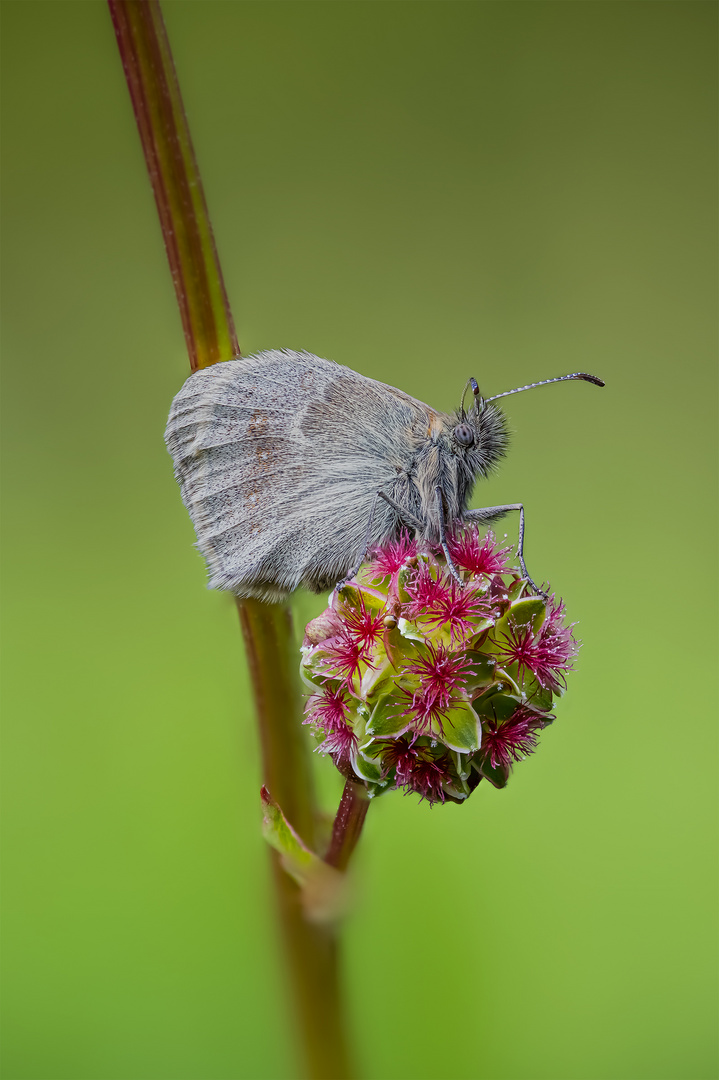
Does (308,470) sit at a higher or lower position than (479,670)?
higher

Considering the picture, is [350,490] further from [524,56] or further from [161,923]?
[524,56]

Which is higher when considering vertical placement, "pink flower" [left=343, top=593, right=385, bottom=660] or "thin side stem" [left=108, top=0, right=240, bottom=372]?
"thin side stem" [left=108, top=0, right=240, bottom=372]

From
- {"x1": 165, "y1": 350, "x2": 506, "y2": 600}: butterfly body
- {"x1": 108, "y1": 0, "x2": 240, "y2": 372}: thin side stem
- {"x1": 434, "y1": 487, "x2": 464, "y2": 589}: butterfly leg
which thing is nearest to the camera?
{"x1": 108, "y1": 0, "x2": 240, "y2": 372}: thin side stem

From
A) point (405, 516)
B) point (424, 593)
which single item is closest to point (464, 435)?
point (405, 516)

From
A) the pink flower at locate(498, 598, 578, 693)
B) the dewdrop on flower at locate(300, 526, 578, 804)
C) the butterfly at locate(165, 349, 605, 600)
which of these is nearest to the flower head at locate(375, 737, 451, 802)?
the dewdrop on flower at locate(300, 526, 578, 804)

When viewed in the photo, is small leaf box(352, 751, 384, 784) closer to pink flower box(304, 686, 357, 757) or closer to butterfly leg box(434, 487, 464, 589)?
pink flower box(304, 686, 357, 757)

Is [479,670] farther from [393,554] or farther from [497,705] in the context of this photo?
[393,554]

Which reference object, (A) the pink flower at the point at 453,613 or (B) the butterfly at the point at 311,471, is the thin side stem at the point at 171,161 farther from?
(A) the pink flower at the point at 453,613
